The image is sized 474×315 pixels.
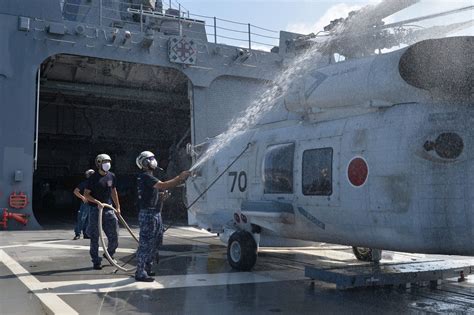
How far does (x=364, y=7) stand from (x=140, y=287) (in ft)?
18.0

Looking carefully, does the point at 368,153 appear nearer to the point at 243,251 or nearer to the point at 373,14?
the point at 373,14

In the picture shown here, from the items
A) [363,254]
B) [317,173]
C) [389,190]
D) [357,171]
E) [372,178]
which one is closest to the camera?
[389,190]

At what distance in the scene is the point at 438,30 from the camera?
6.47 m

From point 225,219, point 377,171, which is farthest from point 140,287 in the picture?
point 377,171

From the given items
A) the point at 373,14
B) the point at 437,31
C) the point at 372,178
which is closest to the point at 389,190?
the point at 372,178

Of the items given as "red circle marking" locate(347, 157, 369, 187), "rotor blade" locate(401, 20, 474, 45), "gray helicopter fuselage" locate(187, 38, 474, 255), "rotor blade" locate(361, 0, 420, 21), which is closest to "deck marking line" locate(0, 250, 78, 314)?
"gray helicopter fuselage" locate(187, 38, 474, 255)

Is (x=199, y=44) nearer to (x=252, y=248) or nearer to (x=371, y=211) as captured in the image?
(x=252, y=248)

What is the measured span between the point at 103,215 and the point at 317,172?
3.84 m

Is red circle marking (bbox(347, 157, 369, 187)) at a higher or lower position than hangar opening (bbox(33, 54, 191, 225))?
lower

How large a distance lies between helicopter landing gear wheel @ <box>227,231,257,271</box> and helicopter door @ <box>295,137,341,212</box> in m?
1.26

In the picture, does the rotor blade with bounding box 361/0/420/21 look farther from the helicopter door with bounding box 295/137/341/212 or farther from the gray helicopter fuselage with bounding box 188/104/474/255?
the helicopter door with bounding box 295/137/341/212

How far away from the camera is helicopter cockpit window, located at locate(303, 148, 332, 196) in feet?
23.7

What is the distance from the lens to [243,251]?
8.46 metres

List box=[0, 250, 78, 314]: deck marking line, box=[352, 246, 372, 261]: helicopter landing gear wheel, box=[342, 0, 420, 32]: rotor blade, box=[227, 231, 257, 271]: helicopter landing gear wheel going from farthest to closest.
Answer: box=[352, 246, 372, 261]: helicopter landing gear wheel
box=[227, 231, 257, 271]: helicopter landing gear wheel
box=[342, 0, 420, 32]: rotor blade
box=[0, 250, 78, 314]: deck marking line
